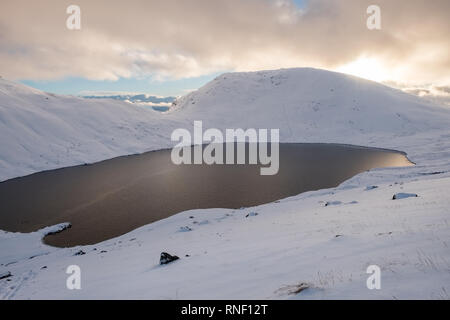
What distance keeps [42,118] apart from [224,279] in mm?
85264

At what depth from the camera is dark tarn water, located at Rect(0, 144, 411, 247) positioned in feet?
88.5

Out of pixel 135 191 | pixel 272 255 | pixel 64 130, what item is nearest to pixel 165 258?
pixel 272 255

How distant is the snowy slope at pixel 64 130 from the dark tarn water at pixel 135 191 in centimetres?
753

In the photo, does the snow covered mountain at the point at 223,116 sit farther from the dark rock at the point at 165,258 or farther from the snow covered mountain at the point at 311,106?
the dark rock at the point at 165,258

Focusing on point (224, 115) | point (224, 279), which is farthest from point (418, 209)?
point (224, 115)

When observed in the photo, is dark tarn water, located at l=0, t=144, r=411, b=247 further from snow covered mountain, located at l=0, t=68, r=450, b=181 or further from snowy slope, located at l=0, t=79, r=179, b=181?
snow covered mountain, located at l=0, t=68, r=450, b=181

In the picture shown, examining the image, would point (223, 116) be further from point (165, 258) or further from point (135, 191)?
point (165, 258)

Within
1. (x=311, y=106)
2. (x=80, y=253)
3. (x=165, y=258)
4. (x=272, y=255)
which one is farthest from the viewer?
(x=311, y=106)

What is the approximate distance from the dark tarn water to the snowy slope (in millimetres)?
7534

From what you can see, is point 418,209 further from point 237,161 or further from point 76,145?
point 76,145

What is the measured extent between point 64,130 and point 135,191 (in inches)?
1973

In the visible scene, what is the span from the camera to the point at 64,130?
238 ft

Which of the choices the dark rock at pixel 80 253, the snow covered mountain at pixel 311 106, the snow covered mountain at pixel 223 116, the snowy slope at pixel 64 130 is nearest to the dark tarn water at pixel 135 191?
the dark rock at pixel 80 253
